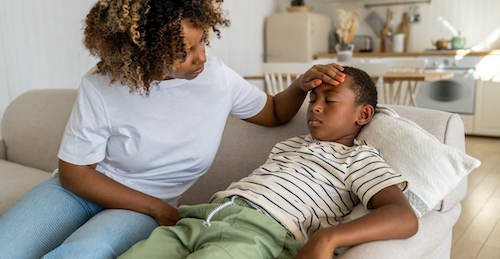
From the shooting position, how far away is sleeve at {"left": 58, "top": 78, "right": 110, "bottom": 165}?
119 centimetres

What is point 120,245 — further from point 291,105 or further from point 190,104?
point 291,105

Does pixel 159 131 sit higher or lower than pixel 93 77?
lower

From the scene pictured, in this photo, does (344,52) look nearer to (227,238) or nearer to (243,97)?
(243,97)

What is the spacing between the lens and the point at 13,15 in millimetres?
2957

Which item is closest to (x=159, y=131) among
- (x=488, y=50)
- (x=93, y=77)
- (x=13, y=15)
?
(x=93, y=77)

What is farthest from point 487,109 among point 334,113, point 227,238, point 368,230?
point 227,238

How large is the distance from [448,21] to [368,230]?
187 inches

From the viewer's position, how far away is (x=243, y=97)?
56.6 inches

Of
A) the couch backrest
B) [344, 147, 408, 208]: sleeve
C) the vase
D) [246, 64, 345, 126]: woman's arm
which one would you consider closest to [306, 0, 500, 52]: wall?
the vase

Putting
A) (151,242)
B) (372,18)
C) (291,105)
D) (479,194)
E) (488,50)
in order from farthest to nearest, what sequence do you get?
(372,18) < (488,50) < (479,194) < (291,105) < (151,242)

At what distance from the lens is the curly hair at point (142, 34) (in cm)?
108

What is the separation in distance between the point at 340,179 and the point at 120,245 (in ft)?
1.84

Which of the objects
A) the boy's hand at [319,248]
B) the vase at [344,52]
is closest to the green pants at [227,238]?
the boy's hand at [319,248]

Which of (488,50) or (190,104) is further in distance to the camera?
(488,50)
